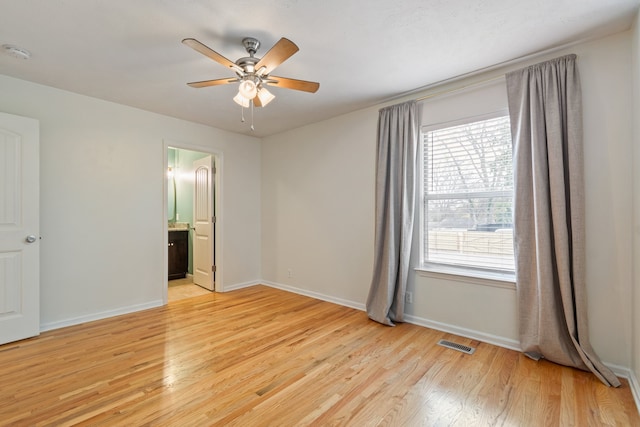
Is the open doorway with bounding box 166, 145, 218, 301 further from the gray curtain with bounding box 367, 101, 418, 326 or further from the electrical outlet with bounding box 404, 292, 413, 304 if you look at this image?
the electrical outlet with bounding box 404, 292, 413, 304

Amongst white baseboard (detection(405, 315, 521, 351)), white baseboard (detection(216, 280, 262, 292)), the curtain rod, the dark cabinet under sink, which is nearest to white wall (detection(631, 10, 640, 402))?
white baseboard (detection(405, 315, 521, 351))

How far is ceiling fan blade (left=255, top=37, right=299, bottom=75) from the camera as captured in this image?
1828mm

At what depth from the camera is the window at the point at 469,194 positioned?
2760 mm

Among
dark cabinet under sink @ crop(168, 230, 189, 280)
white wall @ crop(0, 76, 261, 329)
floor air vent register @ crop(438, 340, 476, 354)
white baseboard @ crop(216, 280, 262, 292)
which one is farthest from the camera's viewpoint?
dark cabinet under sink @ crop(168, 230, 189, 280)

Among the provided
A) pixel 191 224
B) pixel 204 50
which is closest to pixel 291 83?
pixel 204 50

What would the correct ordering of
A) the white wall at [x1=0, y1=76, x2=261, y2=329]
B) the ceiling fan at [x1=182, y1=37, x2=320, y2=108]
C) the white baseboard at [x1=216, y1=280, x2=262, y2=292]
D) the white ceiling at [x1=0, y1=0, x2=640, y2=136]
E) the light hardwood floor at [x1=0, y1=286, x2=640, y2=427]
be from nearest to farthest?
the light hardwood floor at [x1=0, y1=286, x2=640, y2=427], the white ceiling at [x1=0, y1=0, x2=640, y2=136], the ceiling fan at [x1=182, y1=37, x2=320, y2=108], the white wall at [x1=0, y1=76, x2=261, y2=329], the white baseboard at [x1=216, y1=280, x2=262, y2=292]

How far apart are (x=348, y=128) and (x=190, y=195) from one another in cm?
333

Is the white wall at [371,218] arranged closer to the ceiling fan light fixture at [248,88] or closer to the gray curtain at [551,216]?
the gray curtain at [551,216]

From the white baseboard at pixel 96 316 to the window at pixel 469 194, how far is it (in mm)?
3532

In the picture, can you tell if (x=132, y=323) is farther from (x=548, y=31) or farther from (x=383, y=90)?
(x=548, y=31)

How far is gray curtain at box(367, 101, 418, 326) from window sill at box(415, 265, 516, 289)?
0.82ft

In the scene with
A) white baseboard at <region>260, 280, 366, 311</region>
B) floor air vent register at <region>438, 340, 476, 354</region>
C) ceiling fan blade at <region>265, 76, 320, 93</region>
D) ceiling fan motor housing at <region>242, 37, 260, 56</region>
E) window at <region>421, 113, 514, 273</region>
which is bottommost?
floor air vent register at <region>438, 340, 476, 354</region>

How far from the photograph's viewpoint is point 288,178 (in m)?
4.75

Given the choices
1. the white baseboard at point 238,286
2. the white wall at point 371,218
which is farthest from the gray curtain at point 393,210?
the white baseboard at point 238,286
